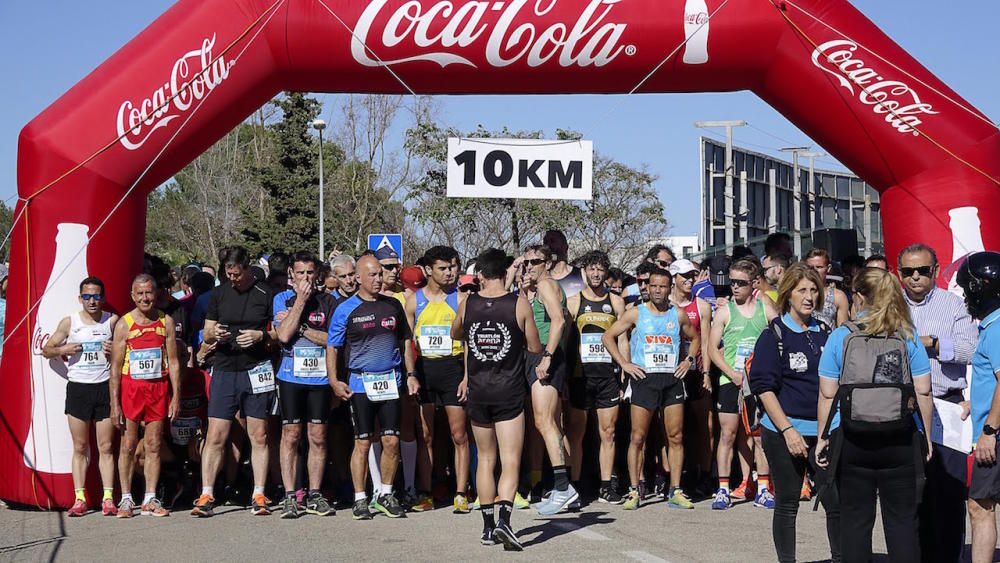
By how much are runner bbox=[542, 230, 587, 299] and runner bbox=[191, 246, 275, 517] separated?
2.58 metres

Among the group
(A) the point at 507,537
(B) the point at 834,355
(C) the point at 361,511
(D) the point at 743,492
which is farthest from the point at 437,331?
(B) the point at 834,355

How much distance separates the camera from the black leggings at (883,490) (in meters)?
5.93

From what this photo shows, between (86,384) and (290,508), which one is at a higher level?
(86,384)

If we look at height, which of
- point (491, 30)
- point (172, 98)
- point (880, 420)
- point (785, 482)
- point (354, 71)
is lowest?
point (785, 482)

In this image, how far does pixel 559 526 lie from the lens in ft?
29.6

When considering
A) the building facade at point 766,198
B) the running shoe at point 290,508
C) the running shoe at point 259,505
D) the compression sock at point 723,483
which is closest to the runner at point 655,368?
the compression sock at point 723,483

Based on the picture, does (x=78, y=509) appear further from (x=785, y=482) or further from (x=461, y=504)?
(x=785, y=482)

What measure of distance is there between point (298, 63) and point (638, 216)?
23.0 m

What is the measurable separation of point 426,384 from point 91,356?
2640 mm

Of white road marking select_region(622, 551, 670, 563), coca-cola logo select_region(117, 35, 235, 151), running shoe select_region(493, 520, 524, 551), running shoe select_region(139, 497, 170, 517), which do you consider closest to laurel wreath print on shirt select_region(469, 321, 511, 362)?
running shoe select_region(493, 520, 524, 551)

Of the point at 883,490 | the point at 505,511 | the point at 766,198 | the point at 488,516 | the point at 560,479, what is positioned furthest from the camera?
the point at 766,198

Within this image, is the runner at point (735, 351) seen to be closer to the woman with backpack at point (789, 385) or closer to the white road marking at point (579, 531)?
the white road marking at point (579, 531)

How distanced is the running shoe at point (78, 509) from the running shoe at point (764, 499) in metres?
5.35

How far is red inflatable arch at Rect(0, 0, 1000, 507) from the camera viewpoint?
977 centimetres
